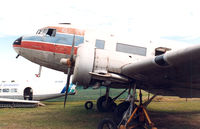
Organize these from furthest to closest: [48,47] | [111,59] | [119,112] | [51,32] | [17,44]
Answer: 1. [17,44]
2. [51,32]
3. [48,47]
4. [111,59]
5. [119,112]

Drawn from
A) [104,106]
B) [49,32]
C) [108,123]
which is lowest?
[104,106]

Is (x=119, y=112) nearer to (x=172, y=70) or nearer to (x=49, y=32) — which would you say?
(x=172, y=70)

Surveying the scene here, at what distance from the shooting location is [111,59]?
27.4 feet

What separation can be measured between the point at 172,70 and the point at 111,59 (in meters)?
2.75

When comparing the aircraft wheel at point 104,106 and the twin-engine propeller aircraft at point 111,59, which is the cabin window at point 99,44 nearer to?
the twin-engine propeller aircraft at point 111,59

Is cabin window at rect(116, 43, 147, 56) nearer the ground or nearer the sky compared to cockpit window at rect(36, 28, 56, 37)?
nearer the ground

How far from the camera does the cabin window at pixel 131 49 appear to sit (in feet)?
29.3

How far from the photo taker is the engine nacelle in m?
7.29

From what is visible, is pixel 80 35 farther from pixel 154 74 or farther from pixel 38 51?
pixel 154 74

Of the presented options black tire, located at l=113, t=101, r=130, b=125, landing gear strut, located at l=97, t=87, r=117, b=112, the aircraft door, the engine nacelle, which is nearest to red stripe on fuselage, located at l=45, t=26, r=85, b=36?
the engine nacelle

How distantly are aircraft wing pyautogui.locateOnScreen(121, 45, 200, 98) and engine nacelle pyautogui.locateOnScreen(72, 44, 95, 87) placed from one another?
154 cm

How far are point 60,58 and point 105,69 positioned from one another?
8.16 ft

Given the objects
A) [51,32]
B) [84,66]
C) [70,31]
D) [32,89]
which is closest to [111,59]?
[84,66]

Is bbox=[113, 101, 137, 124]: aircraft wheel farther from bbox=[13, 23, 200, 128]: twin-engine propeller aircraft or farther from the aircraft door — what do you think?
the aircraft door
